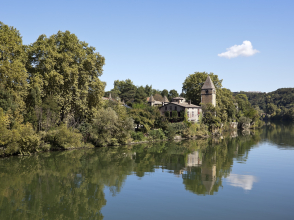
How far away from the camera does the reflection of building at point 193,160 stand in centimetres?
2722

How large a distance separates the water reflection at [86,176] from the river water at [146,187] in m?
0.05

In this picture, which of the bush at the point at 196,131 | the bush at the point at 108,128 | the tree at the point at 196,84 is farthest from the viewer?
the tree at the point at 196,84

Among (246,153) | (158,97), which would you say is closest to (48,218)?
(246,153)

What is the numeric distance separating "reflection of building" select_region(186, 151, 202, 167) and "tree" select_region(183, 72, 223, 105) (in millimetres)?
33550

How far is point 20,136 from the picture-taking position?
91.4ft

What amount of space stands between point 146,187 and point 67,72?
2033 cm

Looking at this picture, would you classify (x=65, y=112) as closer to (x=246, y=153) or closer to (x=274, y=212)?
(x=246, y=153)

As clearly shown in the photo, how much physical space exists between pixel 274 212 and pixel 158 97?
7461 centimetres

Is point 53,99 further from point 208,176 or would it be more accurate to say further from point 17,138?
point 208,176

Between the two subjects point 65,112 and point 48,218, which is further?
point 65,112

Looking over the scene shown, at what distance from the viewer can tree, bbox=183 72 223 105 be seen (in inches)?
2584

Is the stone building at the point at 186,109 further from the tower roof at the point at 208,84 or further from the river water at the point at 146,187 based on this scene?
the river water at the point at 146,187

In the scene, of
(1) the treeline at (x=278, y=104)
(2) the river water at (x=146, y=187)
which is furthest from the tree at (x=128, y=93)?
(1) the treeline at (x=278, y=104)

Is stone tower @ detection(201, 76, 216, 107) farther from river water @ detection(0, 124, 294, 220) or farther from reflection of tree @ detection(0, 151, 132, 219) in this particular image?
reflection of tree @ detection(0, 151, 132, 219)
